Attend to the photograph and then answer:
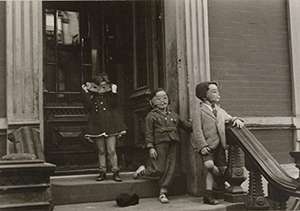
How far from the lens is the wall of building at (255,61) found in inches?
230

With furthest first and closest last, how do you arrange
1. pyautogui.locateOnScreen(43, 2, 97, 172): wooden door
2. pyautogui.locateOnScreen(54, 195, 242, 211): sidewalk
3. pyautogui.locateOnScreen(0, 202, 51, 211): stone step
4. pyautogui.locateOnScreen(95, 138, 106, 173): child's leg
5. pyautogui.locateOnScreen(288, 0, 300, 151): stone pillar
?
pyautogui.locateOnScreen(43, 2, 97, 172): wooden door, pyautogui.locateOnScreen(288, 0, 300, 151): stone pillar, pyautogui.locateOnScreen(95, 138, 106, 173): child's leg, pyautogui.locateOnScreen(54, 195, 242, 211): sidewalk, pyautogui.locateOnScreen(0, 202, 51, 211): stone step

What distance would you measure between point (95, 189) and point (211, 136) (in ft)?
4.85

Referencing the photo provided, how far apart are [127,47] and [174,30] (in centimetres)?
170

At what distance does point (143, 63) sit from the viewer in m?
6.72

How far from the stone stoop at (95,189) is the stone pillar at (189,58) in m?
0.34

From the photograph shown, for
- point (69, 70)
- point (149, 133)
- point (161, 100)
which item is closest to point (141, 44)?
point (69, 70)

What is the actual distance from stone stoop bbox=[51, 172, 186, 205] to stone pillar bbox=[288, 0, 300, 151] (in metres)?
2.05

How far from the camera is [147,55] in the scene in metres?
6.55

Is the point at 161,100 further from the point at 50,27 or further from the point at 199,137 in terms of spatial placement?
the point at 50,27

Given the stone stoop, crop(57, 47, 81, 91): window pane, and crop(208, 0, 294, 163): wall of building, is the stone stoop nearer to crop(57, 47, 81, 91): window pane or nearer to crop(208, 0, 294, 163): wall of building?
crop(208, 0, 294, 163): wall of building

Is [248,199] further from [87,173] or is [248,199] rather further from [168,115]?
[87,173]

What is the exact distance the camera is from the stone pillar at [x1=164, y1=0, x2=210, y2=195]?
216 inches

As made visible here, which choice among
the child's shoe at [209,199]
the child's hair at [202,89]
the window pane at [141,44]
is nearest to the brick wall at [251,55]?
the child's hair at [202,89]

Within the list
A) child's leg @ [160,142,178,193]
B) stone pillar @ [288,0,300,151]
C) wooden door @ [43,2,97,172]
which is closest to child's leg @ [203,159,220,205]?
child's leg @ [160,142,178,193]
